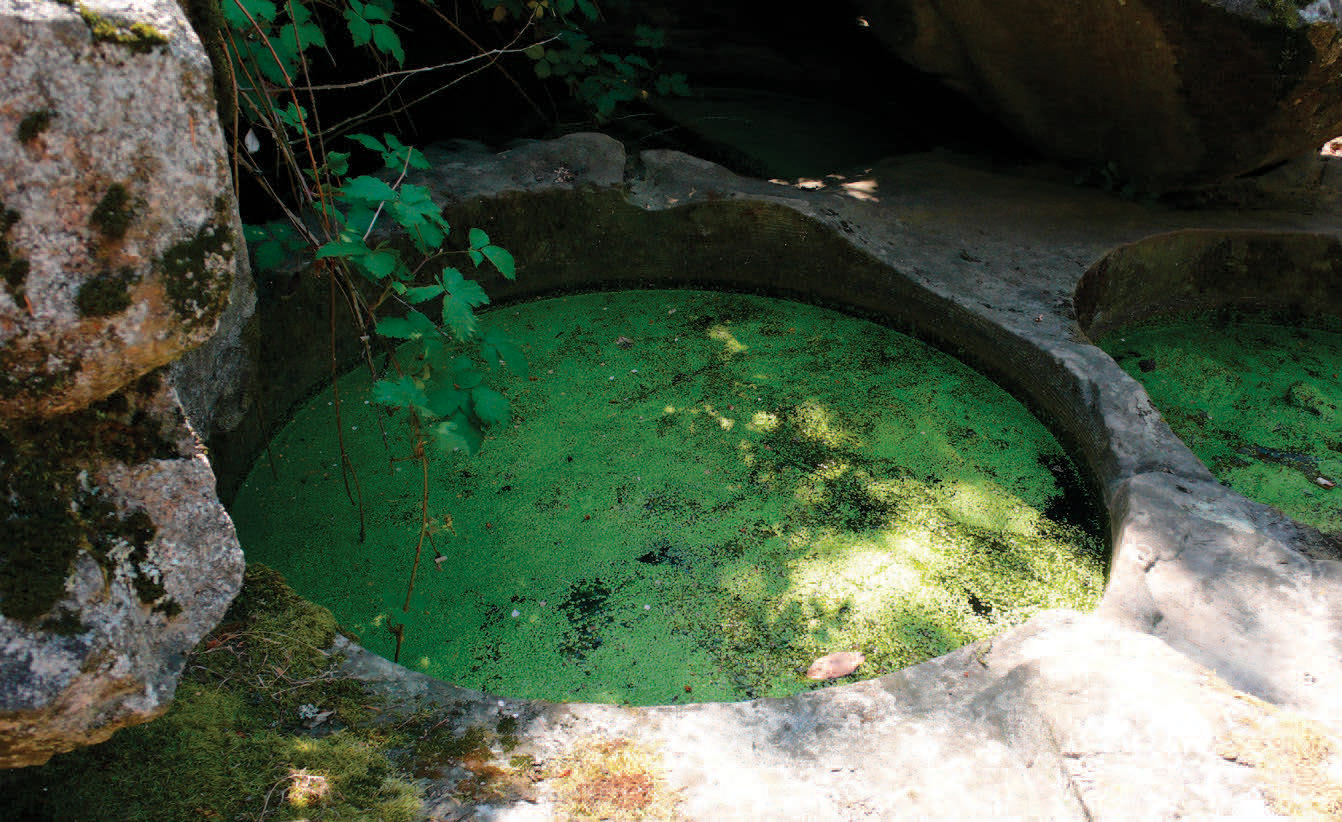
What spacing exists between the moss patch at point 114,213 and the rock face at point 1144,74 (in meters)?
3.23

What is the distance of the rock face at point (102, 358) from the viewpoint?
1.08m

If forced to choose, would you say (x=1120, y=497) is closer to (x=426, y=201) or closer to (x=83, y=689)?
(x=426, y=201)

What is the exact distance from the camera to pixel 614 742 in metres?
1.78

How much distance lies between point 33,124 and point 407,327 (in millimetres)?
988

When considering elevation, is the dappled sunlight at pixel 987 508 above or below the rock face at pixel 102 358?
below

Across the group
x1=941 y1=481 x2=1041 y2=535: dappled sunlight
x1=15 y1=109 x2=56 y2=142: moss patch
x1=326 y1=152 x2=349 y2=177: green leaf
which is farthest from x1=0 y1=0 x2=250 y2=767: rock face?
x1=941 y1=481 x2=1041 y2=535: dappled sunlight

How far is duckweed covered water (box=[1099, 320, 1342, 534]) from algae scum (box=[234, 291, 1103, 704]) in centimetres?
50

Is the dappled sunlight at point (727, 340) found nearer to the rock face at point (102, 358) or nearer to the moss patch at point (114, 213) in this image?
the rock face at point (102, 358)

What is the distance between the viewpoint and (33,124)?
105 cm

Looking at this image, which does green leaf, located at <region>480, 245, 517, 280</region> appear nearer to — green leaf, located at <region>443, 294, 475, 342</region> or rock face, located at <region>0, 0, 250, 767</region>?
green leaf, located at <region>443, 294, 475, 342</region>

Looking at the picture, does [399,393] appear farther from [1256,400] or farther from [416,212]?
[1256,400]

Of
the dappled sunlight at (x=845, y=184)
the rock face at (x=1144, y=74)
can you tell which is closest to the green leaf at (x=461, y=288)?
the dappled sunlight at (x=845, y=184)

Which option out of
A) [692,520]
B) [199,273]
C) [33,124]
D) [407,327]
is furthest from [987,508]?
[33,124]

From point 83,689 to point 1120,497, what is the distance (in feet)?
7.29
